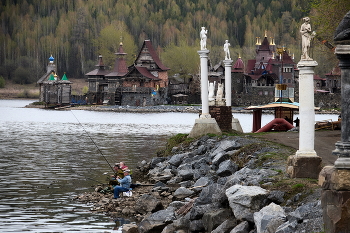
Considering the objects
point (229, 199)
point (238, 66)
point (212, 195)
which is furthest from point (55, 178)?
point (238, 66)

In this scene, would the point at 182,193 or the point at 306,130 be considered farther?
the point at 182,193

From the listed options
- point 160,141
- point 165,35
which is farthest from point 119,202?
point 165,35

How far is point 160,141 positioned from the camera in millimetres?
45531

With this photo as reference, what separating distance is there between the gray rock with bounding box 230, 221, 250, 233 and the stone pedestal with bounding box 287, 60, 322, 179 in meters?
3.21

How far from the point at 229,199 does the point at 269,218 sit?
1.53 meters

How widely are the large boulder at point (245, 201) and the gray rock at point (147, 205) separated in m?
4.01

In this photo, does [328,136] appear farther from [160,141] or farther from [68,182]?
[160,141]

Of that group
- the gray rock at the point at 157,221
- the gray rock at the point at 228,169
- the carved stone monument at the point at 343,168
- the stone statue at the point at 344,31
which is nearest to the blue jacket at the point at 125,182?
the gray rock at the point at 228,169

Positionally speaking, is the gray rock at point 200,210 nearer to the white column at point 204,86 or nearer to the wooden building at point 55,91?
the white column at point 204,86

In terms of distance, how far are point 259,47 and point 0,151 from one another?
Answer: 10035cm

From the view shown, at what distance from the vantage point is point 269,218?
11008mm

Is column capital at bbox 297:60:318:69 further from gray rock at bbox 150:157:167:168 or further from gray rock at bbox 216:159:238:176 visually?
gray rock at bbox 150:157:167:168

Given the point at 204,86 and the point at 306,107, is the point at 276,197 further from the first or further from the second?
the point at 204,86

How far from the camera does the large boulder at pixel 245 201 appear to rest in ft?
39.6
